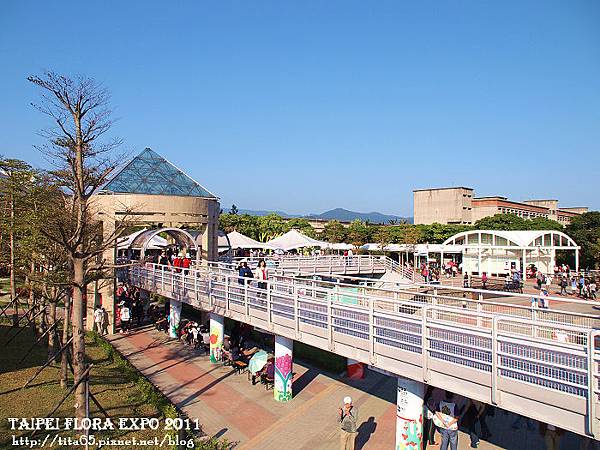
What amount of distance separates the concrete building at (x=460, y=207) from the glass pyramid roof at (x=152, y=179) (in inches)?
2846

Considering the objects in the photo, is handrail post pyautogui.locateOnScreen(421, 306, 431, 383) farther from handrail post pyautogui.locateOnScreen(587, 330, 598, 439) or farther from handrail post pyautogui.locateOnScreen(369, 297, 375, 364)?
handrail post pyautogui.locateOnScreen(587, 330, 598, 439)

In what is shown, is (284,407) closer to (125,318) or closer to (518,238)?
(125,318)

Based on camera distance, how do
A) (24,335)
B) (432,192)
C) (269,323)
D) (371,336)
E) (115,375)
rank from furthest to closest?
(432,192) → (24,335) → (115,375) → (269,323) → (371,336)

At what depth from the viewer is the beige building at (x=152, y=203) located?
2158 cm

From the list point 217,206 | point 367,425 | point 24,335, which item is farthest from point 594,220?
point 24,335

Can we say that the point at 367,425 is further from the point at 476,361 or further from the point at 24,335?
the point at 24,335

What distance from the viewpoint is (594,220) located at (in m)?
47.9

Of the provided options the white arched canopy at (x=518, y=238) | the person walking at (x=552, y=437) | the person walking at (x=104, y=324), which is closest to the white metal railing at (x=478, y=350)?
the person walking at (x=552, y=437)

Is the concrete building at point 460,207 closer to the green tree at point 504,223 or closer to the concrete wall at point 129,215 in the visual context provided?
the green tree at point 504,223

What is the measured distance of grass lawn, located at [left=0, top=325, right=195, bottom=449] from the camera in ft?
34.7

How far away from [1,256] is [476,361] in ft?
58.3

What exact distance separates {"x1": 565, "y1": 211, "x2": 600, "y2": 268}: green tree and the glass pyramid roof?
38.6 meters

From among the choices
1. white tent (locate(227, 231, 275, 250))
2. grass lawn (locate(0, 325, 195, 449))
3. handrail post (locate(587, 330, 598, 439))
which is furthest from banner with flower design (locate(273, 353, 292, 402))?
white tent (locate(227, 231, 275, 250))

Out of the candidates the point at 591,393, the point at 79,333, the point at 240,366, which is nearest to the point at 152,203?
the point at 240,366
